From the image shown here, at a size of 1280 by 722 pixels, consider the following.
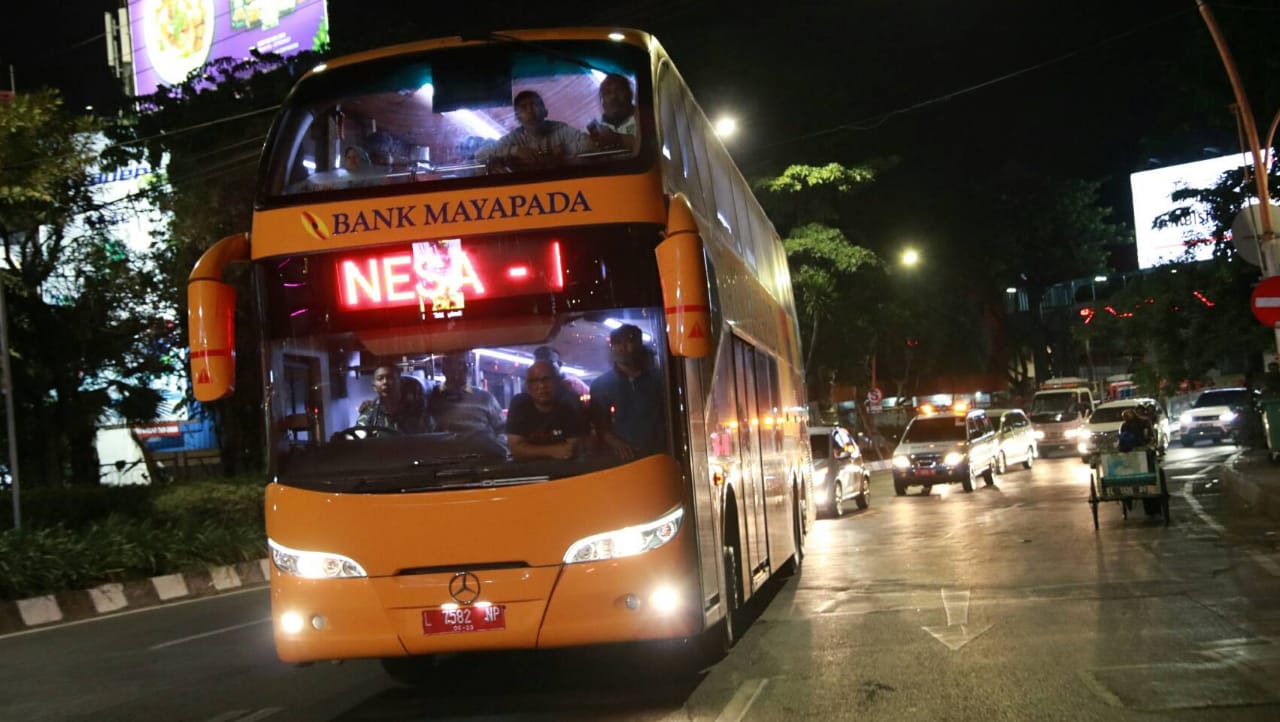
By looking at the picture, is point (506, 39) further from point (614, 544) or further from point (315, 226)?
point (614, 544)

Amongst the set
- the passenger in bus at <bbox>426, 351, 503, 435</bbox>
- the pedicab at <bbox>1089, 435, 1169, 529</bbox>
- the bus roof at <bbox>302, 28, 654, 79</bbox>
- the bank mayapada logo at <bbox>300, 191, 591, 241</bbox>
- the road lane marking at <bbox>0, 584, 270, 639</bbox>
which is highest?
the bus roof at <bbox>302, 28, 654, 79</bbox>

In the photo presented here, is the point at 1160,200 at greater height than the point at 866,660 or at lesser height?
greater

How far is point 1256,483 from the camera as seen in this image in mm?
20703

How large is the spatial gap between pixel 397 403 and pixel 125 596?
10.5 metres

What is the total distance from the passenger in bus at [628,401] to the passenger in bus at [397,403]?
0.99 meters

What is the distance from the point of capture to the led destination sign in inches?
298

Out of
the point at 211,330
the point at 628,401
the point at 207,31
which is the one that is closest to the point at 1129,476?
the point at 628,401

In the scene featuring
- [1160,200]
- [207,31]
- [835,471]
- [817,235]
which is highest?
[207,31]

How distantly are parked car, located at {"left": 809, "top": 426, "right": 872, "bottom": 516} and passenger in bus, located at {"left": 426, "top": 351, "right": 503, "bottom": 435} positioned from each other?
15688 mm

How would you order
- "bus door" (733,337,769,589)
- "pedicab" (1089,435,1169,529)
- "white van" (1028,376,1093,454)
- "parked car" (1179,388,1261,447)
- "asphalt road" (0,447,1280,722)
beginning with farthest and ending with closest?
"white van" (1028,376,1093,454), "parked car" (1179,388,1261,447), "pedicab" (1089,435,1169,529), "bus door" (733,337,769,589), "asphalt road" (0,447,1280,722)

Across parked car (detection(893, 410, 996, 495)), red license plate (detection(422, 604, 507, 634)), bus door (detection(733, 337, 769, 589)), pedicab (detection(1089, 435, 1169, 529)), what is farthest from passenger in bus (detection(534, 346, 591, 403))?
parked car (detection(893, 410, 996, 495))

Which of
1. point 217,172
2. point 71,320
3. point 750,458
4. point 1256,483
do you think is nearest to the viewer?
point 750,458

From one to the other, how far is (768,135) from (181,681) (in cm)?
2586

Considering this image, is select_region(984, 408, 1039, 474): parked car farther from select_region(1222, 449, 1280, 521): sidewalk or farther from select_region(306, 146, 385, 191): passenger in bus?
select_region(306, 146, 385, 191): passenger in bus
